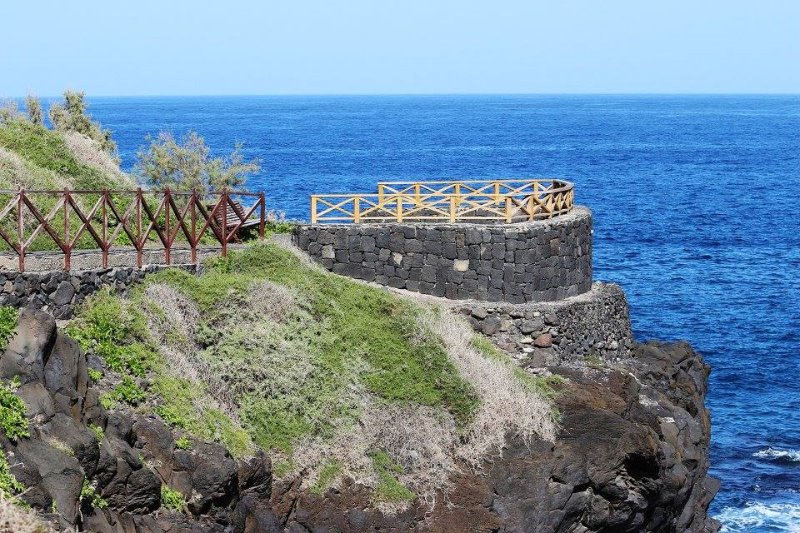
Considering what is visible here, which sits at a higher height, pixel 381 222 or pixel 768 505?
pixel 381 222

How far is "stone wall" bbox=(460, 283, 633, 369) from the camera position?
90.4 ft

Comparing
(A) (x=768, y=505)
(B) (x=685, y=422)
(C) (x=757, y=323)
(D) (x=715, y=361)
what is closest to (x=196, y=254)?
(B) (x=685, y=422)

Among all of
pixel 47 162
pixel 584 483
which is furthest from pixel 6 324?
pixel 47 162

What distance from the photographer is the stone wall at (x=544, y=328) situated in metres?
27.6

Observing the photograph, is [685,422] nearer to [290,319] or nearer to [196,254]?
[290,319]

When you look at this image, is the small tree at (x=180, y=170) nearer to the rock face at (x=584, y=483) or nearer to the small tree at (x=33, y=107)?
the small tree at (x=33, y=107)

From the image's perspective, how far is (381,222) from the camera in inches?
1161

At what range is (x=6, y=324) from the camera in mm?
17438

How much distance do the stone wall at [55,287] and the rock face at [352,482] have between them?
7.28ft

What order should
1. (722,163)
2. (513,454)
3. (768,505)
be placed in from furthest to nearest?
(722,163) < (768,505) < (513,454)

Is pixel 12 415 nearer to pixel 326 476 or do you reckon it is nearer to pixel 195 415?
pixel 195 415

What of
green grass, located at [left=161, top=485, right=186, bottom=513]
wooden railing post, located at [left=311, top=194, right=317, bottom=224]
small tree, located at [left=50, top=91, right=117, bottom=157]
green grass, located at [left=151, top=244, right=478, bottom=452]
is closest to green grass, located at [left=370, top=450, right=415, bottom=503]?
green grass, located at [left=151, top=244, right=478, bottom=452]

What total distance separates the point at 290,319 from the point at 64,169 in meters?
11.7

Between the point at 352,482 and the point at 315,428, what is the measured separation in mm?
1247
